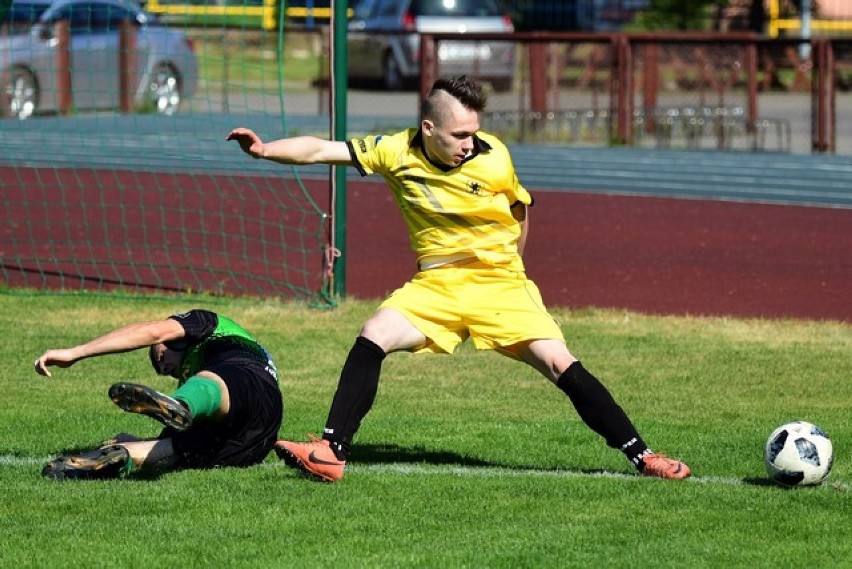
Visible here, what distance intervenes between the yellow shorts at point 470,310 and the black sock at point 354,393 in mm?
212

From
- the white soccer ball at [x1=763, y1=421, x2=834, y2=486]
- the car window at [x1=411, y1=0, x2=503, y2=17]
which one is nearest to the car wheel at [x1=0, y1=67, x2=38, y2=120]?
the car window at [x1=411, y1=0, x2=503, y2=17]

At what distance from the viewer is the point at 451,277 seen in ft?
21.9

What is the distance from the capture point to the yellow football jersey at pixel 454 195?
6.63m

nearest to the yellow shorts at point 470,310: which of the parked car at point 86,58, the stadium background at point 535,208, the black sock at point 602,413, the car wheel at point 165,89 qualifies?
the black sock at point 602,413

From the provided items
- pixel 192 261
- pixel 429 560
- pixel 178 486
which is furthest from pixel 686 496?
pixel 192 261

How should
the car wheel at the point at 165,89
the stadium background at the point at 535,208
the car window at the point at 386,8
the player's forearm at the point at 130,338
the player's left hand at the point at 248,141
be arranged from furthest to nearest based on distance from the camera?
the car window at the point at 386,8, the car wheel at the point at 165,89, the stadium background at the point at 535,208, the player's left hand at the point at 248,141, the player's forearm at the point at 130,338

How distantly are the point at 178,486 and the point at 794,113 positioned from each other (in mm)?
21635

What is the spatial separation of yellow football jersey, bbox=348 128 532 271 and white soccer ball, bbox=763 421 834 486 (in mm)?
1302

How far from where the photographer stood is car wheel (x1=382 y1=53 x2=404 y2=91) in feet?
93.0

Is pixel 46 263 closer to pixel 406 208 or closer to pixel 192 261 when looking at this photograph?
pixel 192 261

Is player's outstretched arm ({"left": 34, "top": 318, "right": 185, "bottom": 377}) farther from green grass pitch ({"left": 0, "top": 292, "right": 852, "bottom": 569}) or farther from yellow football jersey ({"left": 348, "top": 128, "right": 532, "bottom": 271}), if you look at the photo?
yellow football jersey ({"left": 348, "top": 128, "right": 532, "bottom": 271})

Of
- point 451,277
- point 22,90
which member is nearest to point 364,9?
point 22,90

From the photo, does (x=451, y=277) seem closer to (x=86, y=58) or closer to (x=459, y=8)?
(x=86, y=58)

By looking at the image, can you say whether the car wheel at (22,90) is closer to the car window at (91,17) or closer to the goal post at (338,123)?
the car window at (91,17)
